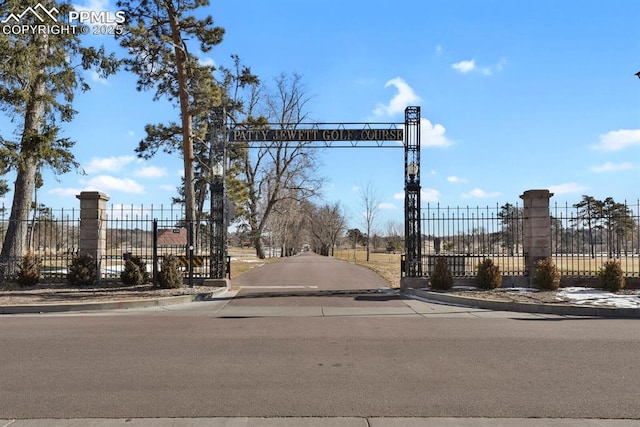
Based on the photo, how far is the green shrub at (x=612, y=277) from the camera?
1518 centimetres

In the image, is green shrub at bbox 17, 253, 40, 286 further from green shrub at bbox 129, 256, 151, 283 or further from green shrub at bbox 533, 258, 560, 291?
green shrub at bbox 533, 258, 560, 291

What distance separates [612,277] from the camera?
1524 cm

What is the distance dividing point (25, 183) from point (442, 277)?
16.0m

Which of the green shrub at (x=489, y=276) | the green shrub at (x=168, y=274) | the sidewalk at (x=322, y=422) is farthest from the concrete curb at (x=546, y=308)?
the green shrub at (x=168, y=274)

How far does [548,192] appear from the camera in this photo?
16.5 meters

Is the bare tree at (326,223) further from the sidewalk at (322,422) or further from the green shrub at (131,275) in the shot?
the sidewalk at (322,422)

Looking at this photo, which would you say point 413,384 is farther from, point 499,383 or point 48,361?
point 48,361

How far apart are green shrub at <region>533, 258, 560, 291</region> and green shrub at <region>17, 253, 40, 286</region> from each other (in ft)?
53.7

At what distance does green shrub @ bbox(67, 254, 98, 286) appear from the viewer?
1659 centimetres

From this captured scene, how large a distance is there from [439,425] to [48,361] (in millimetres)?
5475

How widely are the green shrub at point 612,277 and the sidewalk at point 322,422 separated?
12.1 meters

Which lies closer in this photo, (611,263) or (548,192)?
(611,263)

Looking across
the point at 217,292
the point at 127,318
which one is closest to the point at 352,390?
the point at 127,318

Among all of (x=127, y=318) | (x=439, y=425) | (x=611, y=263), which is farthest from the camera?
(x=611, y=263)
